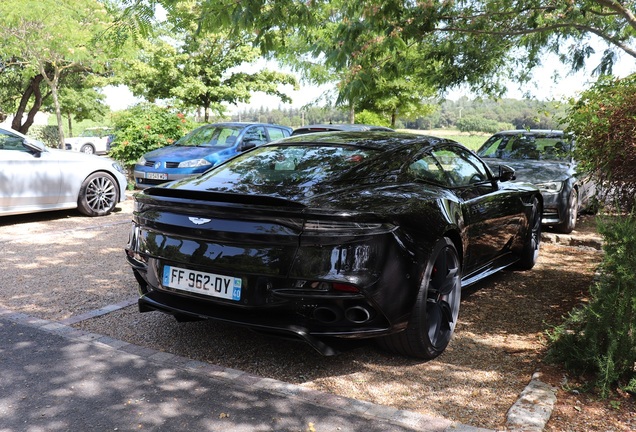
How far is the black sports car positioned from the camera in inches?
132

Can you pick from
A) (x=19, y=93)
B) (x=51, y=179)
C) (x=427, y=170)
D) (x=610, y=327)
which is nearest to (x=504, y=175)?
(x=427, y=170)

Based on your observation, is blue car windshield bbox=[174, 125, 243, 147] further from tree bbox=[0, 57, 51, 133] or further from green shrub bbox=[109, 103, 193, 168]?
tree bbox=[0, 57, 51, 133]

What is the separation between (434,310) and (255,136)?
9.78m

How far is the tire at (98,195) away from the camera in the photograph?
964cm

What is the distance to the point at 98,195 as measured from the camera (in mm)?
9883

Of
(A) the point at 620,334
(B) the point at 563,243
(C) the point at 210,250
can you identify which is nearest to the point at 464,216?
(A) the point at 620,334

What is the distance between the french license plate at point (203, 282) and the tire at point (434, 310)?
42.8 inches

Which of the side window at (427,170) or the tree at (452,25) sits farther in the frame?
the tree at (452,25)

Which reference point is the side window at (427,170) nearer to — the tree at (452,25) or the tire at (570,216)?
the tree at (452,25)

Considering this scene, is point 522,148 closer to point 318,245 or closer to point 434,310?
point 434,310

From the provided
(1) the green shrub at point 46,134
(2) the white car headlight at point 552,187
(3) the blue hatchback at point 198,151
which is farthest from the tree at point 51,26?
(1) the green shrub at point 46,134

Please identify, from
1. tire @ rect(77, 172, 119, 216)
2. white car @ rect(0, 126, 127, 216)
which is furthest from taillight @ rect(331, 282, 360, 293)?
tire @ rect(77, 172, 119, 216)

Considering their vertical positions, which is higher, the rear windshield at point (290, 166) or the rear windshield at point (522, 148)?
the rear windshield at point (522, 148)

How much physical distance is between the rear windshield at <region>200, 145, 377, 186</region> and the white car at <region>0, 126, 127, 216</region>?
5292 millimetres
